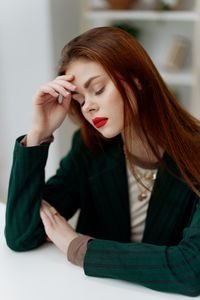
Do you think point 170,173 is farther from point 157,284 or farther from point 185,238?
point 157,284

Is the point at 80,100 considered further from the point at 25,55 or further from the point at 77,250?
the point at 25,55

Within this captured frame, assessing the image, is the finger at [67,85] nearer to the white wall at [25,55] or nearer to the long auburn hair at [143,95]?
the long auburn hair at [143,95]

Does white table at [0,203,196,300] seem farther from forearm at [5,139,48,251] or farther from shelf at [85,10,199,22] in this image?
shelf at [85,10,199,22]

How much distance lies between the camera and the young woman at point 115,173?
0.90 meters

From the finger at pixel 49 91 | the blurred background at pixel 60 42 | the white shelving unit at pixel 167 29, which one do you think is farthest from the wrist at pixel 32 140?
the white shelving unit at pixel 167 29

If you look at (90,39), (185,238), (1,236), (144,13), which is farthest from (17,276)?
(144,13)

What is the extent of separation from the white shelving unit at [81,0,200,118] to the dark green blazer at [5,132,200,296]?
1.24 m

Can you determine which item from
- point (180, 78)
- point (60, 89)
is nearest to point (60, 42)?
point (180, 78)

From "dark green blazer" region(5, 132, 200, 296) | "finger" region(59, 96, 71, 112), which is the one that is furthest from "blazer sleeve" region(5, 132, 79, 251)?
"finger" region(59, 96, 71, 112)

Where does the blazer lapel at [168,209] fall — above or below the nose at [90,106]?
below

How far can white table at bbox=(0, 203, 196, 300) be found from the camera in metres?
0.85

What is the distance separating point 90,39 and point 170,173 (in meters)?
0.38

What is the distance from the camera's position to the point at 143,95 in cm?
99

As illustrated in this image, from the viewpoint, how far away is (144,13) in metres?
2.27
